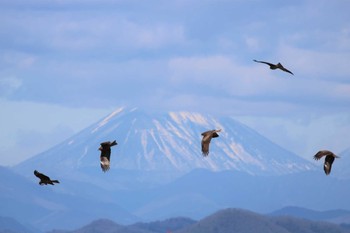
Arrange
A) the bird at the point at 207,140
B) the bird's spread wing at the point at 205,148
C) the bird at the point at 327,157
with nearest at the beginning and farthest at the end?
the bird's spread wing at the point at 205,148, the bird at the point at 207,140, the bird at the point at 327,157

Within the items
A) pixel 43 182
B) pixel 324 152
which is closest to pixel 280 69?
pixel 324 152

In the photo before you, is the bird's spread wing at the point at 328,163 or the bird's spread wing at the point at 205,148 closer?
the bird's spread wing at the point at 205,148

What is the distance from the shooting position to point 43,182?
43094mm

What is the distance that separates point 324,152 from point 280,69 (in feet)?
14.2

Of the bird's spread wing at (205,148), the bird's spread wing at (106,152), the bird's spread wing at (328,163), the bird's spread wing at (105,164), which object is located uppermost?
the bird's spread wing at (106,152)

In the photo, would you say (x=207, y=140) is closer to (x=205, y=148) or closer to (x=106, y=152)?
(x=205, y=148)

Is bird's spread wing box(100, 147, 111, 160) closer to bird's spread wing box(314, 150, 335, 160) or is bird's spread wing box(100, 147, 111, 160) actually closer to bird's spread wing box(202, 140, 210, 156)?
bird's spread wing box(202, 140, 210, 156)

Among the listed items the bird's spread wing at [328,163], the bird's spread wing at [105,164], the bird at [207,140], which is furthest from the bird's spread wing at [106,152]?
the bird's spread wing at [328,163]

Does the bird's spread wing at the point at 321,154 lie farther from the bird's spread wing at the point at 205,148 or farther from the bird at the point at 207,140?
the bird's spread wing at the point at 205,148

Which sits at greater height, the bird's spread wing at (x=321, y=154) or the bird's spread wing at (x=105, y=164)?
the bird's spread wing at (x=105, y=164)

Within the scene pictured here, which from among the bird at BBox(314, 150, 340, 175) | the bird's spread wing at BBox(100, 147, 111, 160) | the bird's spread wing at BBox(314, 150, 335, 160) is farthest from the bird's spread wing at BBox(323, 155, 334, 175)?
the bird's spread wing at BBox(100, 147, 111, 160)

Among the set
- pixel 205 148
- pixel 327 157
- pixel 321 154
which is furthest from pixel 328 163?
pixel 205 148

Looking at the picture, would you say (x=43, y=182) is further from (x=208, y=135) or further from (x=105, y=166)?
(x=208, y=135)

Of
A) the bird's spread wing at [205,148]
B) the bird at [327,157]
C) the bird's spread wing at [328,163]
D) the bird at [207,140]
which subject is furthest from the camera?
the bird's spread wing at [328,163]
